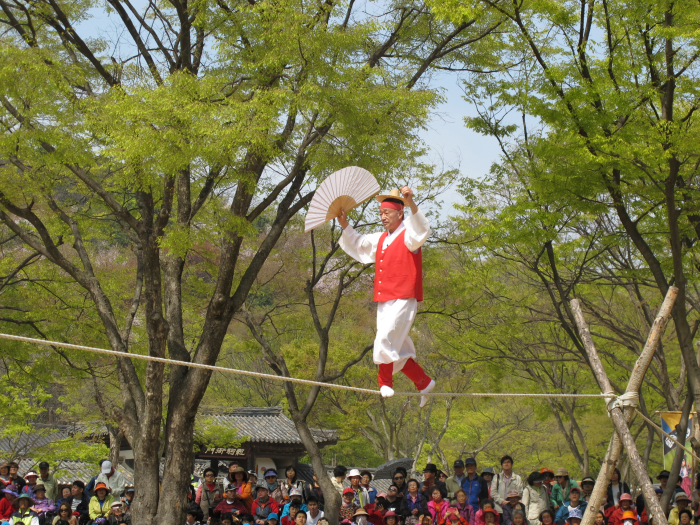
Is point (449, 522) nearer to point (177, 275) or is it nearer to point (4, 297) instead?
point (177, 275)

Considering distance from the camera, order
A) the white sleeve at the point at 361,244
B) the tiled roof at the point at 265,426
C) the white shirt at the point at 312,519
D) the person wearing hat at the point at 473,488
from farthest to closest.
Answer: the tiled roof at the point at 265,426
the white shirt at the point at 312,519
the person wearing hat at the point at 473,488
the white sleeve at the point at 361,244

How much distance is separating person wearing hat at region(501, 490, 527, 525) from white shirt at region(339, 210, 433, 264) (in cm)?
314

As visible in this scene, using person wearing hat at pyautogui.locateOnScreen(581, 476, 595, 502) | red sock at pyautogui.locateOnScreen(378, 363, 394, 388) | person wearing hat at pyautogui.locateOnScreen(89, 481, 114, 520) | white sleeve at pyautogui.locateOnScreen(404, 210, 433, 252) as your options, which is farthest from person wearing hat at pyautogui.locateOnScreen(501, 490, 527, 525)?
person wearing hat at pyautogui.locateOnScreen(89, 481, 114, 520)

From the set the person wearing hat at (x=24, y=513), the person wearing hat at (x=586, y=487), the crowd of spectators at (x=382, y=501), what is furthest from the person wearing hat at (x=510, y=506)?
the person wearing hat at (x=24, y=513)

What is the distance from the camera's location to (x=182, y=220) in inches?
299

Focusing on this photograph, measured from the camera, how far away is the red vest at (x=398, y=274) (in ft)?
14.0

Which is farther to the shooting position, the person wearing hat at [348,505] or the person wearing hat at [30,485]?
the person wearing hat at [30,485]

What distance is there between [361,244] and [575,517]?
11.6 feet

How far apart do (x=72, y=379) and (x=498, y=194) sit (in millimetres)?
7408

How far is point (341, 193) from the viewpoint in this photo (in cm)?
441

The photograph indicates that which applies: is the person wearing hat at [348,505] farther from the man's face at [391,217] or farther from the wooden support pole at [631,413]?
the man's face at [391,217]

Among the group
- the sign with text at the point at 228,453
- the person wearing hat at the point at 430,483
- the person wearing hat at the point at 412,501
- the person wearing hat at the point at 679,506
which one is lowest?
the person wearing hat at the point at 679,506

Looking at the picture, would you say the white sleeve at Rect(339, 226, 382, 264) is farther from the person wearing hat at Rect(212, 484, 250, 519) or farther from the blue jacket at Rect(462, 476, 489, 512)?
the person wearing hat at Rect(212, 484, 250, 519)

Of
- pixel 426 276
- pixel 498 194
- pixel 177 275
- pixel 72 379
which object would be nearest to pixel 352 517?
pixel 177 275
